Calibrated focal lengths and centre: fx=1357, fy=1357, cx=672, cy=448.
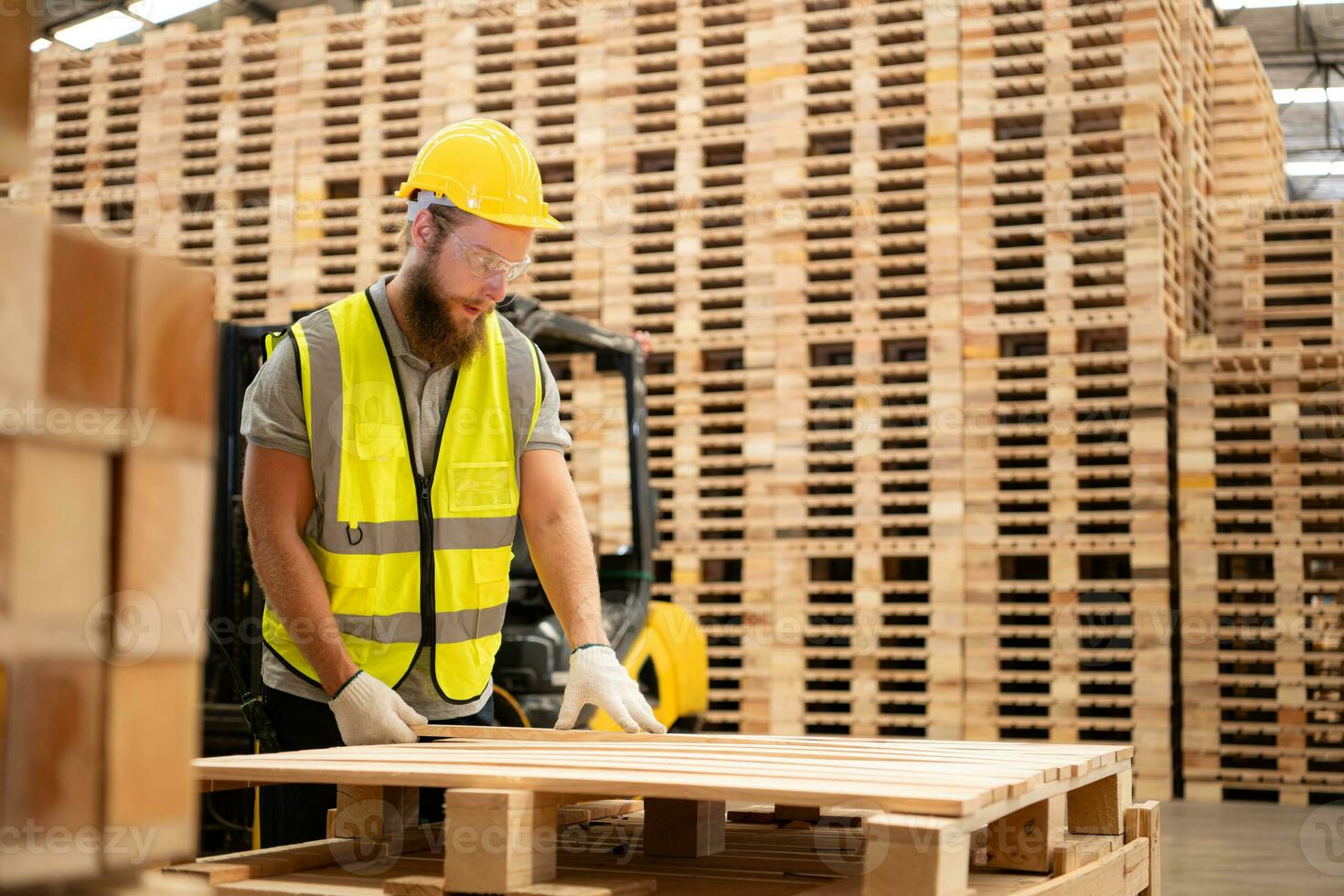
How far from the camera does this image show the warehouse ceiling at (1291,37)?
14537 mm

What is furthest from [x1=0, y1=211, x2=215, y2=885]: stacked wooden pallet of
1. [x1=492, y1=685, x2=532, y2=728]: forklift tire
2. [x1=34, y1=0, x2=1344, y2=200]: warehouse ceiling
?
[x1=34, y1=0, x2=1344, y2=200]: warehouse ceiling

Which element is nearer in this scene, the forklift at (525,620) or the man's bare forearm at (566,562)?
the man's bare forearm at (566,562)

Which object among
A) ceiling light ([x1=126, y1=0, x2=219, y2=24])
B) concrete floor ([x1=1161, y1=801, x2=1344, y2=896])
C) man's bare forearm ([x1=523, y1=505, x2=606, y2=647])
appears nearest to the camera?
man's bare forearm ([x1=523, y1=505, x2=606, y2=647])

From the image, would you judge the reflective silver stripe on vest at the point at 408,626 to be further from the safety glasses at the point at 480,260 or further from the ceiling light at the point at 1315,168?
the ceiling light at the point at 1315,168

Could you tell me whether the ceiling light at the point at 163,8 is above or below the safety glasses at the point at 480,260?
above

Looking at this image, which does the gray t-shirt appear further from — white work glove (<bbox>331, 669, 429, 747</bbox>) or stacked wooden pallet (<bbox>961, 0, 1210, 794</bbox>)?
stacked wooden pallet (<bbox>961, 0, 1210, 794</bbox>)

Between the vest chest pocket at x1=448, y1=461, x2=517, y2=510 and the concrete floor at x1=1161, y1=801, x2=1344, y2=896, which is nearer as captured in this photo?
the vest chest pocket at x1=448, y1=461, x2=517, y2=510

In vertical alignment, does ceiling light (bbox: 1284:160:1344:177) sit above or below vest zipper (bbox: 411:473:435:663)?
above

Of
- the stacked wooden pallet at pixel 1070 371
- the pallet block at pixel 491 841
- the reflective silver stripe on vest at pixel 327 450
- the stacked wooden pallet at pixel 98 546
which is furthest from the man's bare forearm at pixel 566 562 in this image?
the stacked wooden pallet at pixel 1070 371

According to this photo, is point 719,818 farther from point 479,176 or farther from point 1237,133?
point 1237,133

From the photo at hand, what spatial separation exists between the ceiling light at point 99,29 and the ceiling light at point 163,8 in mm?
158

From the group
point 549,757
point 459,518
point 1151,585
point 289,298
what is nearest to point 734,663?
point 1151,585

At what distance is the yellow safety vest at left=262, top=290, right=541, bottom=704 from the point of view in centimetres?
280

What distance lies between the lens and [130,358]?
3.20 ft
